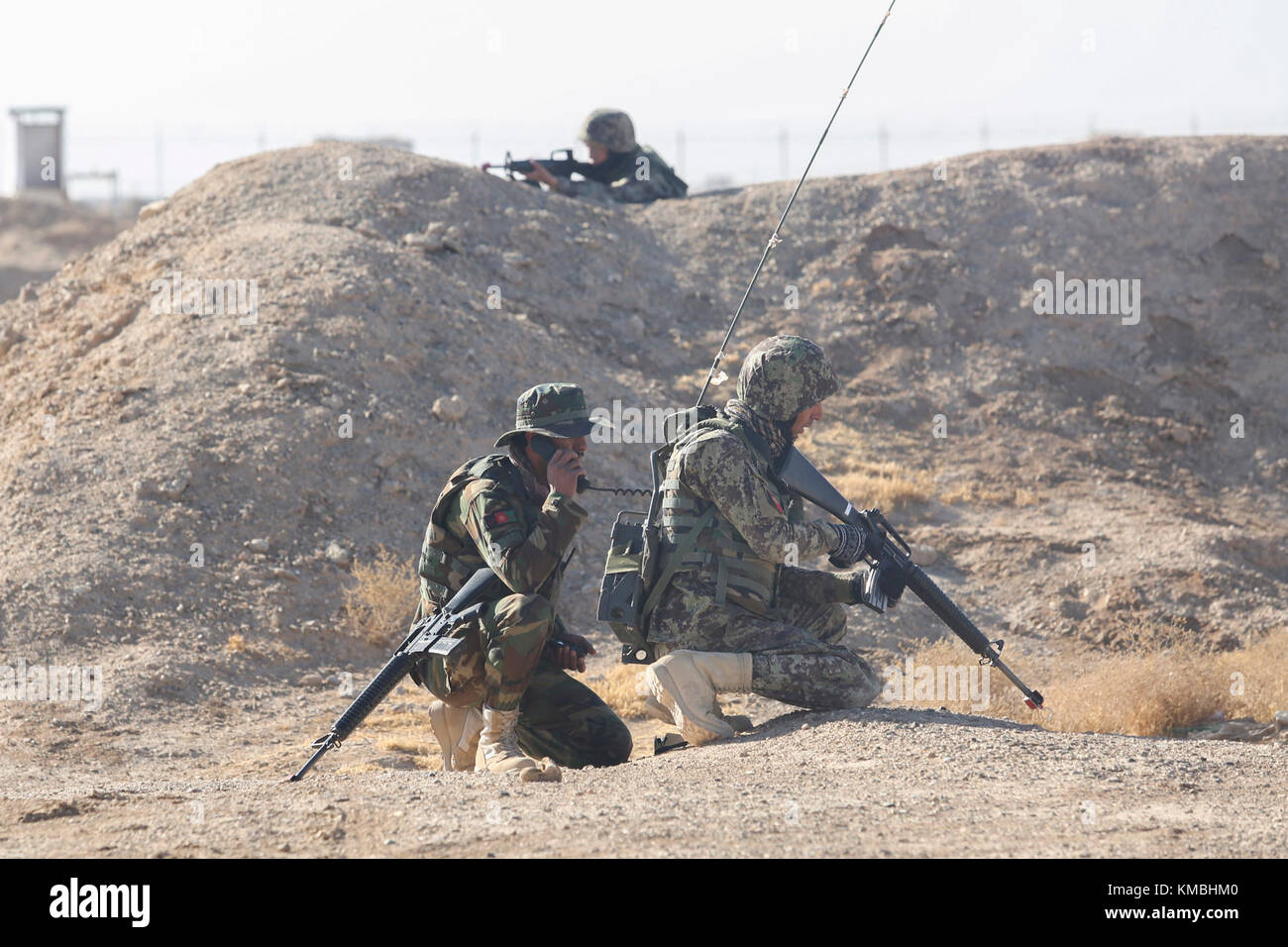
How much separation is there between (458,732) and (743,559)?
1.56 meters

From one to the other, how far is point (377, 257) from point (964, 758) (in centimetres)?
1122

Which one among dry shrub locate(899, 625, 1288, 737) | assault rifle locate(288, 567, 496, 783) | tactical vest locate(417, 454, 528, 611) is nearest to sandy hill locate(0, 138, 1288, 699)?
dry shrub locate(899, 625, 1288, 737)

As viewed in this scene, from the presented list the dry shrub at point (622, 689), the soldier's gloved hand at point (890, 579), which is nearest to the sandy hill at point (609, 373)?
the dry shrub at point (622, 689)

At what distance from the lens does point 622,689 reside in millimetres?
9992

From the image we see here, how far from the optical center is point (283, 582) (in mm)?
11344

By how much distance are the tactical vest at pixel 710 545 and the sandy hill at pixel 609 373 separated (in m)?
4.87

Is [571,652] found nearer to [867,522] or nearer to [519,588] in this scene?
[519,588]

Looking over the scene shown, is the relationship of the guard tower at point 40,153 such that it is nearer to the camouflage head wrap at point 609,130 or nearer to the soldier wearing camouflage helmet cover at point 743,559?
the camouflage head wrap at point 609,130

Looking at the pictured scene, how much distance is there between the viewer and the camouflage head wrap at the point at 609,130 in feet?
63.6

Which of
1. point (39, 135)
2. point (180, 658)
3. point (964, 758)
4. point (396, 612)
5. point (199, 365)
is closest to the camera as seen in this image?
point (964, 758)

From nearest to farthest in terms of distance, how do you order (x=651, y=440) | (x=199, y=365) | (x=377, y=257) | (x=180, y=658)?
(x=180, y=658)
(x=199, y=365)
(x=651, y=440)
(x=377, y=257)

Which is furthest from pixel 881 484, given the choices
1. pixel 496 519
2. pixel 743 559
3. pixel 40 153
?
pixel 40 153

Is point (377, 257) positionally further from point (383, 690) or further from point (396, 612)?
point (383, 690)
